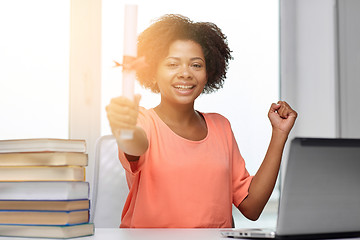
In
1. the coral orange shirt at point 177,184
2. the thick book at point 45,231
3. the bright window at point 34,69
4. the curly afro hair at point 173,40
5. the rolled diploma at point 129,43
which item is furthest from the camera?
the bright window at point 34,69

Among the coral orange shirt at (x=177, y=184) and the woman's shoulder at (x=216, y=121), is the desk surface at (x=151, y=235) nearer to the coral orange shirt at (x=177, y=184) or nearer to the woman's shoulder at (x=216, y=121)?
the coral orange shirt at (x=177, y=184)

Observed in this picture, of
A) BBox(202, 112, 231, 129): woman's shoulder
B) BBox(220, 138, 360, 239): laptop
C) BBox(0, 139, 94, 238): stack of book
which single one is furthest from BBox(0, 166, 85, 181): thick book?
BBox(202, 112, 231, 129): woman's shoulder

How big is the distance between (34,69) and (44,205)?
66.4 inches

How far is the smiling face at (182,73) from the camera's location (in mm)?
1424

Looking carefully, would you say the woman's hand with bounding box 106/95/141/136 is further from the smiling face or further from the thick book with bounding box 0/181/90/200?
the smiling face

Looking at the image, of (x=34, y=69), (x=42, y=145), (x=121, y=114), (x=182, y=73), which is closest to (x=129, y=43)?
(x=121, y=114)

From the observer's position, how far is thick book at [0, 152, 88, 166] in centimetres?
83

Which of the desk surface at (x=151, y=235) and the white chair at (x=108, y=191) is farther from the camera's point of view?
the white chair at (x=108, y=191)

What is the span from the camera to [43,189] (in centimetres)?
83

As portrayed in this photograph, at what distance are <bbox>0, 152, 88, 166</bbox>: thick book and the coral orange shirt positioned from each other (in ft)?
1.46

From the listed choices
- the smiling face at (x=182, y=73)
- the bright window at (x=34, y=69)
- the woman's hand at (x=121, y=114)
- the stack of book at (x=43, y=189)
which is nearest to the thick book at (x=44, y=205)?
the stack of book at (x=43, y=189)

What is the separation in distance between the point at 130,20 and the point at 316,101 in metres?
2.11

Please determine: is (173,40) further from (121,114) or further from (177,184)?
(121,114)

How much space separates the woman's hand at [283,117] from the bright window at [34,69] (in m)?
1.33
